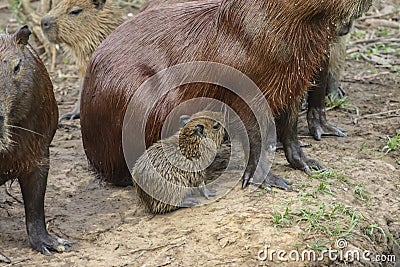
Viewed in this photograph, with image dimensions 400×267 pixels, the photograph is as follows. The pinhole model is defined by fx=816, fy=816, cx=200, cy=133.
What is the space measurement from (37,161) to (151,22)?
52.7 inches

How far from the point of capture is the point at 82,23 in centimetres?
754

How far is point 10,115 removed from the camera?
4.16m

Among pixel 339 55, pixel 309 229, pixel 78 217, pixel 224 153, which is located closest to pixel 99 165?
pixel 78 217

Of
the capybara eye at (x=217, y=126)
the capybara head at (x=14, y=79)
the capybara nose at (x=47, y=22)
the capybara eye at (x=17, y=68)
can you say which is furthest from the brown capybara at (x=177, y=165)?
the capybara nose at (x=47, y=22)

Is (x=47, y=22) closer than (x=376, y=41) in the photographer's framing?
Yes

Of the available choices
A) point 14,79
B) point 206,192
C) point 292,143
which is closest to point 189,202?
point 206,192

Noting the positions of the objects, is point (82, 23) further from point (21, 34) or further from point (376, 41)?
point (21, 34)

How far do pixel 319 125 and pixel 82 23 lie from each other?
8.66 ft

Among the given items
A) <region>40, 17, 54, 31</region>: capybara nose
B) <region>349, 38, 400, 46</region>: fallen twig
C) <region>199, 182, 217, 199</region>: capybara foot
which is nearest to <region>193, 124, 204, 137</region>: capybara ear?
<region>199, 182, 217, 199</region>: capybara foot

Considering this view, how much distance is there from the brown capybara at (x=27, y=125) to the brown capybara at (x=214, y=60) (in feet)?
2.23

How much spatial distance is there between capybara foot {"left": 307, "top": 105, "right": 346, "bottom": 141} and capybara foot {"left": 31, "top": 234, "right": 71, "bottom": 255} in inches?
88.3

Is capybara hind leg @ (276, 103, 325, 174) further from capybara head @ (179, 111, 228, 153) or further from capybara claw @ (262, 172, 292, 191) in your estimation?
capybara head @ (179, 111, 228, 153)

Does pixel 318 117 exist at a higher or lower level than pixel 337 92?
higher
